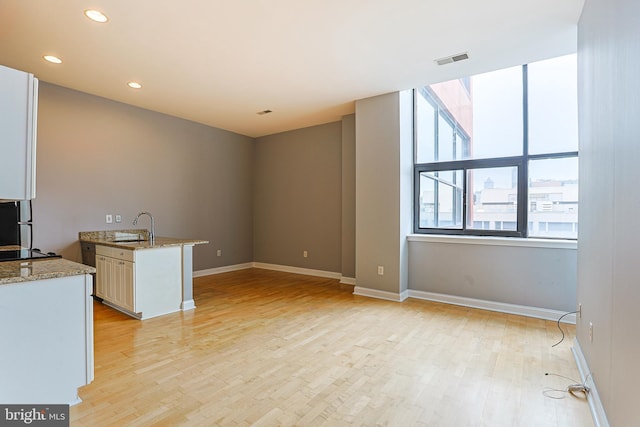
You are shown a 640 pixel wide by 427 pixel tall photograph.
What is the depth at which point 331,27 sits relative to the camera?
2797 millimetres

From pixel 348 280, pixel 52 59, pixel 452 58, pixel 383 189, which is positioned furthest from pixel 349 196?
pixel 52 59

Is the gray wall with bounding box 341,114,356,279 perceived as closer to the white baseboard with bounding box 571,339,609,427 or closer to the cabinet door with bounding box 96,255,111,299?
the white baseboard with bounding box 571,339,609,427

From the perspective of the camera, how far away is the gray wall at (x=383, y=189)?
4344 millimetres

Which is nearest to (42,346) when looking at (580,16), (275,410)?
(275,410)

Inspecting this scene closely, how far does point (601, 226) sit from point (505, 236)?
210 cm

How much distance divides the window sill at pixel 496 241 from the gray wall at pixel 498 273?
0.13 feet

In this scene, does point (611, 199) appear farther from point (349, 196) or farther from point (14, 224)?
point (14, 224)

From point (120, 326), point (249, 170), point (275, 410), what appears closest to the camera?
point (275, 410)

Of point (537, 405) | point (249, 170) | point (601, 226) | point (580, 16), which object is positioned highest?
point (580, 16)

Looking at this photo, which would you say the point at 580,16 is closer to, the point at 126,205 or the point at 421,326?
the point at 421,326

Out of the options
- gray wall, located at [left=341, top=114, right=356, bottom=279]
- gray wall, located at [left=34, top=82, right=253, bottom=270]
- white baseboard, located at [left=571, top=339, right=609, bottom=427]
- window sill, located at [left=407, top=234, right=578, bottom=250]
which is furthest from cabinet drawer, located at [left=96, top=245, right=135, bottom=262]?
white baseboard, located at [left=571, top=339, right=609, bottom=427]

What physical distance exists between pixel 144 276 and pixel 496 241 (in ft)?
13.7

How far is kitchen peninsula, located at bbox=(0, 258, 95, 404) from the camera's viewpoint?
1659 mm

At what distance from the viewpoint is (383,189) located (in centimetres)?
446
